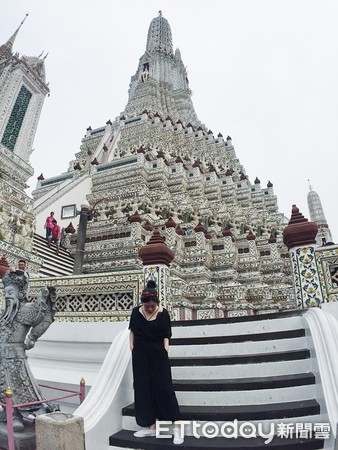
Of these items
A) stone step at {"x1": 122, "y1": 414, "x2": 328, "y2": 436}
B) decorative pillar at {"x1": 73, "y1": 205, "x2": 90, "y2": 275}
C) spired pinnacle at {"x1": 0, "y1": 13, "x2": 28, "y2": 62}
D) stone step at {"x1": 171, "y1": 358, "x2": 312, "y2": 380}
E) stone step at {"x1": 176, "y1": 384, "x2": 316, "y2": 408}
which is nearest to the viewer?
stone step at {"x1": 122, "y1": 414, "x2": 328, "y2": 436}

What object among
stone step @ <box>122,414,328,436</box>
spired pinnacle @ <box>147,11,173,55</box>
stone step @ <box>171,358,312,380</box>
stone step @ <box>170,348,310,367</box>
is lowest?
stone step @ <box>122,414,328,436</box>

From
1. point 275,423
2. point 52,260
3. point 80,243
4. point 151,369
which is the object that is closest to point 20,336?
point 151,369

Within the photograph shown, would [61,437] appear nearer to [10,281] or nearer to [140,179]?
[10,281]

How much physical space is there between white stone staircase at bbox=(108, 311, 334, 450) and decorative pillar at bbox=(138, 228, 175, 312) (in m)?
0.58

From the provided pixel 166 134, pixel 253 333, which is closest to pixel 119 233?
pixel 253 333

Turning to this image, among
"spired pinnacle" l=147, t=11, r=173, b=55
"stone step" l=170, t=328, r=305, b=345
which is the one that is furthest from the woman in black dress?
"spired pinnacle" l=147, t=11, r=173, b=55

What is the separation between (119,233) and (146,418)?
11039 mm

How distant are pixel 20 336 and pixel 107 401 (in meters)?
1.47

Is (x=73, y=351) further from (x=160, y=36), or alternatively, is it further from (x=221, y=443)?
(x=160, y=36)

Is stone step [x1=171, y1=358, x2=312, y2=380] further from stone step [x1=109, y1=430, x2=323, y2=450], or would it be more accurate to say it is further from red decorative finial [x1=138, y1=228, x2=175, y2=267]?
red decorative finial [x1=138, y1=228, x2=175, y2=267]

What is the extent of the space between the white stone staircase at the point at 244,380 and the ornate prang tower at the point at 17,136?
7.10m

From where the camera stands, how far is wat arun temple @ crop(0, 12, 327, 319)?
13117mm

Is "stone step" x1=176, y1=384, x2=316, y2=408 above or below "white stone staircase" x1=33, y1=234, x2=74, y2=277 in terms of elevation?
below

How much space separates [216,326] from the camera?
14.8 feet
